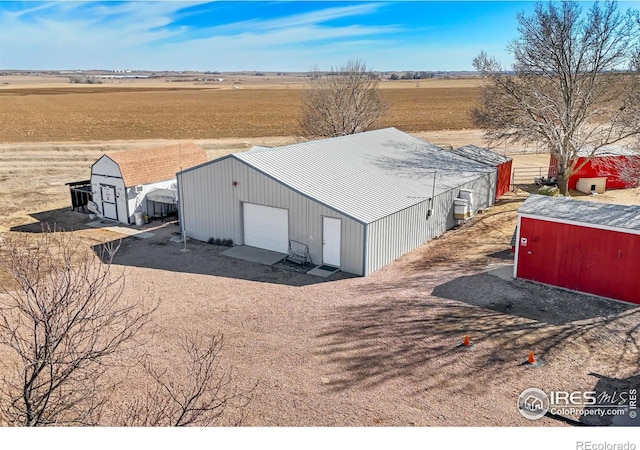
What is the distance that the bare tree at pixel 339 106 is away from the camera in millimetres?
39125

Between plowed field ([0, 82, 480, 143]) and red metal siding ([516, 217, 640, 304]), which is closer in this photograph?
red metal siding ([516, 217, 640, 304])

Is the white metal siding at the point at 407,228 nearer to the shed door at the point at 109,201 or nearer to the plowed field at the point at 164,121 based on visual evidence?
the shed door at the point at 109,201

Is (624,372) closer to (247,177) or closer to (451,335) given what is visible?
(451,335)

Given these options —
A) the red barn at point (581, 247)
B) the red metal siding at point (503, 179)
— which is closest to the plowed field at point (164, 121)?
the red metal siding at point (503, 179)

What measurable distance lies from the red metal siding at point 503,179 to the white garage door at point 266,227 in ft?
44.8

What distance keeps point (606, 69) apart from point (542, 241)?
591 inches

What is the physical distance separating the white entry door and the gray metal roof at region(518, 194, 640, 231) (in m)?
5.96

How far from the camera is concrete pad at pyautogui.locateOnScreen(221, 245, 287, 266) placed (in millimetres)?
18784

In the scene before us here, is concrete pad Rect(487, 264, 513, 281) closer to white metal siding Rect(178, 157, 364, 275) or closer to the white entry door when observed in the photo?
white metal siding Rect(178, 157, 364, 275)

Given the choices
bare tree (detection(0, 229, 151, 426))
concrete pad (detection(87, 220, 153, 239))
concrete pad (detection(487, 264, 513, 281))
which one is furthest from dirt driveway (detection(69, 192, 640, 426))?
concrete pad (detection(87, 220, 153, 239))

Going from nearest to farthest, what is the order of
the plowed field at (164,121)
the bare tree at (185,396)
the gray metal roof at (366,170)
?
the bare tree at (185,396)
the gray metal roof at (366,170)
the plowed field at (164,121)

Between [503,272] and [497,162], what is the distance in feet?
41.1

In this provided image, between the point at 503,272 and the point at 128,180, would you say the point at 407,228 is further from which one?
the point at 128,180

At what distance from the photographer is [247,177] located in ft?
A: 64.4
